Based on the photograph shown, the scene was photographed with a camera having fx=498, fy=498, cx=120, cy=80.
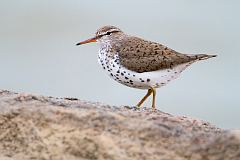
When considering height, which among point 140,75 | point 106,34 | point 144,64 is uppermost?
point 106,34

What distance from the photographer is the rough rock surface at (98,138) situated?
2.92 meters

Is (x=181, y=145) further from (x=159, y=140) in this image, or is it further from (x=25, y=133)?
(x=25, y=133)

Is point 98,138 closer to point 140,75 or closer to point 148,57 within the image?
point 140,75

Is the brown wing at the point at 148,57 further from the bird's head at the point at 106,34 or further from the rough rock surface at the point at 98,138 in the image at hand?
the rough rock surface at the point at 98,138

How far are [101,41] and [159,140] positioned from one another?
3.74 m

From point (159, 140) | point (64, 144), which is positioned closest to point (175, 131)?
point (159, 140)

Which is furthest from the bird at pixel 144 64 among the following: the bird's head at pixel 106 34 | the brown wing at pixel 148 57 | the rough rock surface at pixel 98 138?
the rough rock surface at pixel 98 138

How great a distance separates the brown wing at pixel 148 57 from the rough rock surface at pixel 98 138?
2.49m

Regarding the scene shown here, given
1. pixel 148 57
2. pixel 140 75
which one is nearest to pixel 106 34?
pixel 148 57

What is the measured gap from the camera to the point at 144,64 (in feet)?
19.0

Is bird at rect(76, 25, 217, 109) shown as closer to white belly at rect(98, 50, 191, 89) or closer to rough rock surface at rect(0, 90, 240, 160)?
white belly at rect(98, 50, 191, 89)

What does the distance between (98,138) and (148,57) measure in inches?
117

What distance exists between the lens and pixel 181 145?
2947 mm

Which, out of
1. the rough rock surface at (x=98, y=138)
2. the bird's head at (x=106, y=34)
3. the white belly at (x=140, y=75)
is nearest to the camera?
the rough rock surface at (x=98, y=138)
